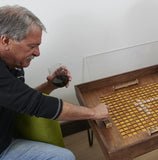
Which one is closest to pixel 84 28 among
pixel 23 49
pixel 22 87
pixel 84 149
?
pixel 23 49

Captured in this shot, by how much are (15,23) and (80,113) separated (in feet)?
2.05

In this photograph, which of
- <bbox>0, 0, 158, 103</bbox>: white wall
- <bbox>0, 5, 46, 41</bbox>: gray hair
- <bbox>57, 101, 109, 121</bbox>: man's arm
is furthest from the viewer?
<bbox>0, 0, 158, 103</bbox>: white wall

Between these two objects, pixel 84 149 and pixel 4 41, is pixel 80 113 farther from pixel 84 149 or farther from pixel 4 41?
pixel 84 149

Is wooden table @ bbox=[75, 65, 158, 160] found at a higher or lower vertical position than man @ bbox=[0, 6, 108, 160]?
lower

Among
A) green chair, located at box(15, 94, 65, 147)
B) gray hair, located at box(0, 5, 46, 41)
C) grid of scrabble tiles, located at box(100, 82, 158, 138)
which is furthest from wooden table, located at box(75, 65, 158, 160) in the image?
gray hair, located at box(0, 5, 46, 41)

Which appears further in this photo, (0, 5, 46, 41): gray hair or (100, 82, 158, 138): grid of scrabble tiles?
(100, 82, 158, 138): grid of scrabble tiles

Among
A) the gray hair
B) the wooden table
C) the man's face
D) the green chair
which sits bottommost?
the green chair

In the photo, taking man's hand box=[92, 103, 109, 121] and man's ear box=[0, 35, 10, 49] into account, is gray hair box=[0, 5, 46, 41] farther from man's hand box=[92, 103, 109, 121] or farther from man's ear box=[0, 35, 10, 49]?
man's hand box=[92, 103, 109, 121]

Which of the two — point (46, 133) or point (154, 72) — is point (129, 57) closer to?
point (154, 72)

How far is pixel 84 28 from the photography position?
1774mm

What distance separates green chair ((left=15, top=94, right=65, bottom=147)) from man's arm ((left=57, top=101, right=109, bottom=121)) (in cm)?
39

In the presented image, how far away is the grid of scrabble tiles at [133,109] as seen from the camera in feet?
3.92

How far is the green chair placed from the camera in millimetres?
1457

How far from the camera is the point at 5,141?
51.3 inches
